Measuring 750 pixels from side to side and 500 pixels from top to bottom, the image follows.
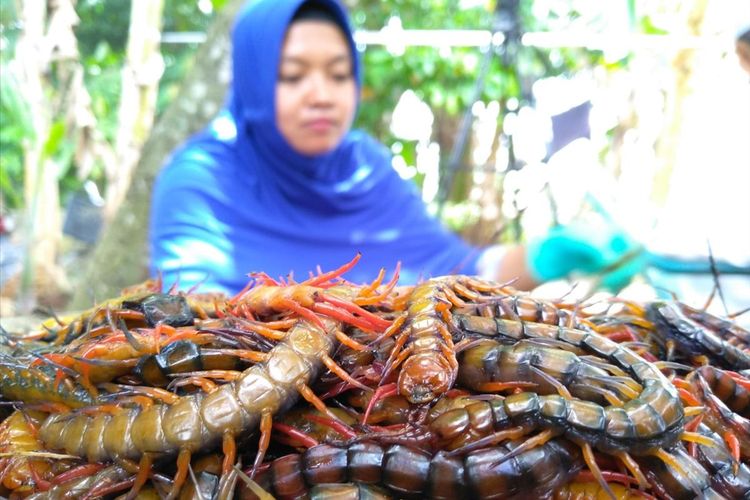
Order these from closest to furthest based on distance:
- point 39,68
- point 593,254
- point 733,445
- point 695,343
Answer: point 733,445
point 695,343
point 593,254
point 39,68

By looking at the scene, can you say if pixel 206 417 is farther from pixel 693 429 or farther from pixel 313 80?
pixel 313 80

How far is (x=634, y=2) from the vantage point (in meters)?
2.92

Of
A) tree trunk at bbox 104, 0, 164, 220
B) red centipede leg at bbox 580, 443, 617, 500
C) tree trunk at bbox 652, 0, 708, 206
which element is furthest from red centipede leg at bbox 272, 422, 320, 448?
tree trunk at bbox 652, 0, 708, 206

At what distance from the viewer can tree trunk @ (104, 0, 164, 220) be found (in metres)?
4.19

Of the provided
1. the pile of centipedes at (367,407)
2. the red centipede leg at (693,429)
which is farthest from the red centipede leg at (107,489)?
the red centipede leg at (693,429)

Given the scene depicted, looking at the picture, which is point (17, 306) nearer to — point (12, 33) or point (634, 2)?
point (12, 33)

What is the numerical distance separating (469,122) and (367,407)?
307cm

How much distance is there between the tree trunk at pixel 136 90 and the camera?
165 inches

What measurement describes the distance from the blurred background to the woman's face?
0.79 metres

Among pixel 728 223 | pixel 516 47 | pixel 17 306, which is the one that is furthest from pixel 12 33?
pixel 728 223

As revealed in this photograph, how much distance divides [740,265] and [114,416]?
180cm

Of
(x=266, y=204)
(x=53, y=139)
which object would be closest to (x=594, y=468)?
(x=266, y=204)

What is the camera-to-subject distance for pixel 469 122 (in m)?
3.50

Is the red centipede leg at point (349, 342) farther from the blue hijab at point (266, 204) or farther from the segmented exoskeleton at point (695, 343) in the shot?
the blue hijab at point (266, 204)
